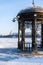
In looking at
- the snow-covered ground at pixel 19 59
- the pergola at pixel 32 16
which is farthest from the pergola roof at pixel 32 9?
the snow-covered ground at pixel 19 59

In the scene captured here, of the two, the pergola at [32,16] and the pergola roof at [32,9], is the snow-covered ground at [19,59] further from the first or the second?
the pergola roof at [32,9]

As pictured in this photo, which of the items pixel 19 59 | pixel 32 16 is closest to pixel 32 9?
pixel 32 16

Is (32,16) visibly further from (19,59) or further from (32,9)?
(19,59)

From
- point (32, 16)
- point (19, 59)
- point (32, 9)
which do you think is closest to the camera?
point (19, 59)

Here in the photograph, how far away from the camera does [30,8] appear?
68.7 feet

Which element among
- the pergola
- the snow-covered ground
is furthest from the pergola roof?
the snow-covered ground

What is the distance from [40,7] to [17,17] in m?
2.56

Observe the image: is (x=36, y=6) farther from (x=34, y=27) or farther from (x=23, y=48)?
(x=23, y=48)

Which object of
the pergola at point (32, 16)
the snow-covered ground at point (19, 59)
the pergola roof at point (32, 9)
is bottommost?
the snow-covered ground at point (19, 59)

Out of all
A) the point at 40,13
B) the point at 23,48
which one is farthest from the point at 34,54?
the point at 40,13

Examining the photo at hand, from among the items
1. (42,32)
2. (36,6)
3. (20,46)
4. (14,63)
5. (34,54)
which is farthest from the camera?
(42,32)

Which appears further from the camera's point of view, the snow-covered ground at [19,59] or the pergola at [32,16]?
Answer: the pergola at [32,16]

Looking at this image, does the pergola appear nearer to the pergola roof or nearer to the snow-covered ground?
the pergola roof

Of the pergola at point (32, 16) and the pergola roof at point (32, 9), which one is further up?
the pergola roof at point (32, 9)
